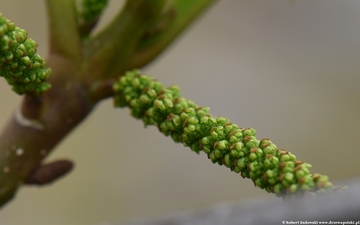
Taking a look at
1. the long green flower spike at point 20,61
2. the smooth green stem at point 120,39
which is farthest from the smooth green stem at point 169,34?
the long green flower spike at point 20,61

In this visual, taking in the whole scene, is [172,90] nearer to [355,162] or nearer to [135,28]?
[135,28]

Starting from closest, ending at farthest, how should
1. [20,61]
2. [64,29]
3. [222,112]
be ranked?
1. [20,61]
2. [64,29]
3. [222,112]

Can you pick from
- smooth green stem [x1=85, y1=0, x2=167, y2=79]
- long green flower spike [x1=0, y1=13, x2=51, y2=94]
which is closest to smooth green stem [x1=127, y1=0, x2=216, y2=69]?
smooth green stem [x1=85, y1=0, x2=167, y2=79]

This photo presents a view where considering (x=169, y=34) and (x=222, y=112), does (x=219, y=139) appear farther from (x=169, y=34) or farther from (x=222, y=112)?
(x=222, y=112)

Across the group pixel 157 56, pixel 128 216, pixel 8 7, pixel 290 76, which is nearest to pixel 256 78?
pixel 290 76

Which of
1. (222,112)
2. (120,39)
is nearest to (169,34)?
(120,39)

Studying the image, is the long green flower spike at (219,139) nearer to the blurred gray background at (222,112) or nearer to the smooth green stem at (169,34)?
the smooth green stem at (169,34)
